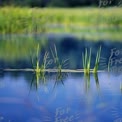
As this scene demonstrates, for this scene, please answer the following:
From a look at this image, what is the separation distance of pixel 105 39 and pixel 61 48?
1.84ft

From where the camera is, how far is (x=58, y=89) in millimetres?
3566

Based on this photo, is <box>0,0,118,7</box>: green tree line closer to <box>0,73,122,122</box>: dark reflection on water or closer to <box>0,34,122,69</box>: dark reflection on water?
<box>0,34,122,69</box>: dark reflection on water

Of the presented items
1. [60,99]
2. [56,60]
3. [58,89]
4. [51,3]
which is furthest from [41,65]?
[51,3]

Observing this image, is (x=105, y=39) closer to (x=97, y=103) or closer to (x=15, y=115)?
(x=97, y=103)

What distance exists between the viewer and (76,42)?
456 cm

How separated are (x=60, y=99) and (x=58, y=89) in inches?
5.1

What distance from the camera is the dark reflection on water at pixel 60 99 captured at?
324 centimetres

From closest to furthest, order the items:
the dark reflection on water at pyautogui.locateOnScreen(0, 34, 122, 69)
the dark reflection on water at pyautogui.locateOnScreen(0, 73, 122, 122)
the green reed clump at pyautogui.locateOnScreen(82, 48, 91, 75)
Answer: the dark reflection on water at pyautogui.locateOnScreen(0, 73, 122, 122), the green reed clump at pyautogui.locateOnScreen(82, 48, 91, 75), the dark reflection on water at pyautogui.locateOnScreen(0, 34, 122, 69)

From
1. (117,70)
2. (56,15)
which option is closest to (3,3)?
(56,15)

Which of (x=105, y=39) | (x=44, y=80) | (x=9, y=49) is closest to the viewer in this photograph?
(x=44, y=80)

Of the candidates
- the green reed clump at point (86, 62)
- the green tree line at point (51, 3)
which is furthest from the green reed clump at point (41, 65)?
the green tree line at point (51, 3)

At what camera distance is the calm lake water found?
3262 mm

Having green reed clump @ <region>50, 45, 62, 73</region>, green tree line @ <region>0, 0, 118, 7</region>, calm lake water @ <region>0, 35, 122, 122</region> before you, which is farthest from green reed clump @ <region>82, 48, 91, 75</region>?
green tree line @ <region>0, 0, 118, 7</region>

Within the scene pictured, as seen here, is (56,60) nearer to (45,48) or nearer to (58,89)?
(45,48)
